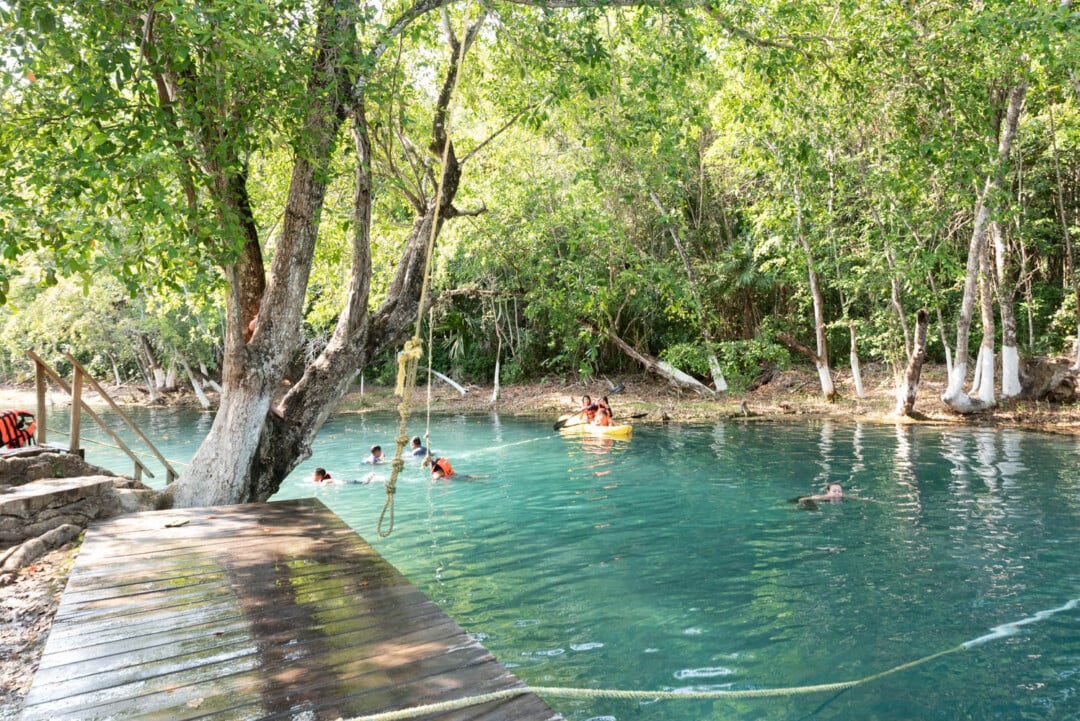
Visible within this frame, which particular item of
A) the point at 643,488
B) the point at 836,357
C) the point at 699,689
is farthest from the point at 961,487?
the point at 836,357

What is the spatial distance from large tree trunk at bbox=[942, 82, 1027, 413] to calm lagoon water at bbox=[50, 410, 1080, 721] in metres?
2.16

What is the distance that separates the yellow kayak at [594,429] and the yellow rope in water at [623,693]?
11.9 metres

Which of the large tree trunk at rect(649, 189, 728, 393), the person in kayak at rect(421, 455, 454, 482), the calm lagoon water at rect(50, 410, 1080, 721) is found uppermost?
the large tree trunk at rect(649, 189, 728, 393)

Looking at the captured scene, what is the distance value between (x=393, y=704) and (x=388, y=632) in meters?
0.87

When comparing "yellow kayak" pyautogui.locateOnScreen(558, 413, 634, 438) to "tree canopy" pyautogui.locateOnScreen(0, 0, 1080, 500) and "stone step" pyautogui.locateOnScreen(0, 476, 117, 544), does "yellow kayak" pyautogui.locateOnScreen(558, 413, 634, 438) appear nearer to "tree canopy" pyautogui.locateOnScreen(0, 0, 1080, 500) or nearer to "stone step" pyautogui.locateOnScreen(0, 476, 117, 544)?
"tree canopy" pyautogui.locateOnScreen(0, 0, 1080, 500)

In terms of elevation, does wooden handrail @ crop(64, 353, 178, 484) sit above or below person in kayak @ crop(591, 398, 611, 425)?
above

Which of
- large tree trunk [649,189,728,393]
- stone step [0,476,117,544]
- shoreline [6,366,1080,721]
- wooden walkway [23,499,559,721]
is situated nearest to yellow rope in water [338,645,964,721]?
wooden walkway [23,499,559,721]

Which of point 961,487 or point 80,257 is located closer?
point 80,257

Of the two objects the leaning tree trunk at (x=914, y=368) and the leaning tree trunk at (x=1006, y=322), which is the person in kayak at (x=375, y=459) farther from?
the leaning tree trunk at (x=1006, y=322)

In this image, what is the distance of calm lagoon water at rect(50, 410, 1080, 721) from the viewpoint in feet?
16.6

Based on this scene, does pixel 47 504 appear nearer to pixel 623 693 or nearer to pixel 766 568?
pixel 623 693

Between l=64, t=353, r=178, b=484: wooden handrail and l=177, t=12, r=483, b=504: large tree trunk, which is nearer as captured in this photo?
l=177, t=12, r=483, b=504: large tree trunk

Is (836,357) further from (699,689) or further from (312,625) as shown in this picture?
(312,625)

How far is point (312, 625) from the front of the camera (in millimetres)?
4047
